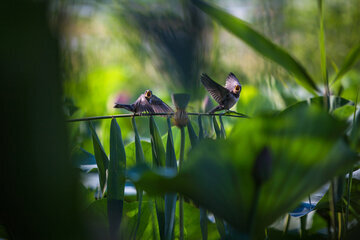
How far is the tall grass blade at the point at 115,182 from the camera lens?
279 millimetres

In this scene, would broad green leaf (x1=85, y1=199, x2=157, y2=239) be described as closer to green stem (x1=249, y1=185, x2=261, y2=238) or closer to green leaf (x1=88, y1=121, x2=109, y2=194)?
green leaf (x1=88, y1=121, x2=109, y2=194)

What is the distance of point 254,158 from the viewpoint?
0.20 meters

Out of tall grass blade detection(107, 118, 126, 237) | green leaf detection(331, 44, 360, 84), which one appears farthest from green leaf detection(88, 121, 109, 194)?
green leaf detection(331, 44, 360, 84)

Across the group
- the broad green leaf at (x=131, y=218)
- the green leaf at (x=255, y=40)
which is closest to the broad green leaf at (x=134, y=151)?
the broad green leaf at (x=131, y=218)

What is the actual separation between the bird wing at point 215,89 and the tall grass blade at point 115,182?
0.10 m

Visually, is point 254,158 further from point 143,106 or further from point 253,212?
point 143,106

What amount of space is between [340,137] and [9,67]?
178 millimetres

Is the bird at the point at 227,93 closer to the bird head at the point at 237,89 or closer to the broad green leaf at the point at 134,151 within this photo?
the bird head at the point at 237,89

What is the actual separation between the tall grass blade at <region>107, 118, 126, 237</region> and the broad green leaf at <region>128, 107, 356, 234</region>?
86mm

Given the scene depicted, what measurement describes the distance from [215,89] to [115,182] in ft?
0.40

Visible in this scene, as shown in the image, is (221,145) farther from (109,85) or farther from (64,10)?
(109,85)

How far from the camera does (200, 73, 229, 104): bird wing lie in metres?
Answer: 0.28

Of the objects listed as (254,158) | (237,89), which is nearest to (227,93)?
(237,89)

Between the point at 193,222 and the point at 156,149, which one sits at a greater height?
the point at 156,149
